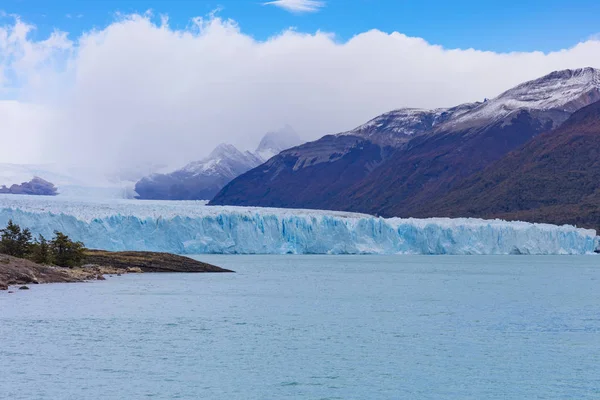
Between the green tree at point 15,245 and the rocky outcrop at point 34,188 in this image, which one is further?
the rocky outcrop at point 34,188

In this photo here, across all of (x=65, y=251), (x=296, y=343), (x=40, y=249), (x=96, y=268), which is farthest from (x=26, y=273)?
(x=296, y=343)

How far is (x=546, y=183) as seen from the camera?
13062 centimetres

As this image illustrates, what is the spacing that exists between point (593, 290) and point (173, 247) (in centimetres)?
3336

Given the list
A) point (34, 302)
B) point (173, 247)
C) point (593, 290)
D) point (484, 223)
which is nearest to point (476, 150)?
point (484, 223)

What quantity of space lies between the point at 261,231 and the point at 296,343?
45210 mm

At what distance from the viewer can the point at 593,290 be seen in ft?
130

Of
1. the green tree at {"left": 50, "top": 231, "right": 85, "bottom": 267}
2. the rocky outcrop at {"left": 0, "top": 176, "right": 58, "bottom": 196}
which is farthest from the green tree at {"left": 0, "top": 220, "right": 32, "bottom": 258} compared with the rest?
the rocky outcrop at {"left": 0, "top": 176, "right": 58, "bottom": 196}

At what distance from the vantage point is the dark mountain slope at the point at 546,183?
117750 millimetres

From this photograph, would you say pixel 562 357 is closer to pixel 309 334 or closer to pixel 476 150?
pixel 309 334

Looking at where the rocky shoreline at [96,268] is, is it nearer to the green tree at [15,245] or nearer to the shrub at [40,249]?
the shrub at [40,249]

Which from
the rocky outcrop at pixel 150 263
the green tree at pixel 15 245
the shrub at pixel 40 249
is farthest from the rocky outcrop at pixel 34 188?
the green tree at pixel 15 245

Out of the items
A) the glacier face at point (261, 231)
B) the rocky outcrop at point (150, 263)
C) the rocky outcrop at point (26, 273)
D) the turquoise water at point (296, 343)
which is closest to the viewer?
the turquoise water at point (296, 343)

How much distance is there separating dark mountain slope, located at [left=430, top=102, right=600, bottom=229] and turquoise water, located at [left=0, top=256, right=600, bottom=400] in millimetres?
81445

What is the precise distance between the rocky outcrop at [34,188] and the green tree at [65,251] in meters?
101
